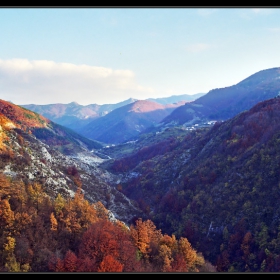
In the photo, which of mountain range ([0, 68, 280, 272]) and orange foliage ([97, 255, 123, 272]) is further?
mountain range ([0, 68, 280, 272])

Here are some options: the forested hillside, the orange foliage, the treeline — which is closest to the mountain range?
the forested hillside

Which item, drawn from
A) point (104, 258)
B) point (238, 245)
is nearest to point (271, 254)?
point (238, 245)

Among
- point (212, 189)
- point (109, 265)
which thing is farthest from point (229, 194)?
point (109, 265)

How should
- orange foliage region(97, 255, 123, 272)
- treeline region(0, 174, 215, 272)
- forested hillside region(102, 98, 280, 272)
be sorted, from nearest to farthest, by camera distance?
orange foliage region(97, 255, 123, 272), treeline region(0, 174, 215, 272), forested hillside region(102, 98, 280, 272)

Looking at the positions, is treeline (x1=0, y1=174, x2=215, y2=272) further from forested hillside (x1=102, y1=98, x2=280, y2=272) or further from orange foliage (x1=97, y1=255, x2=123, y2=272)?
forested hillside (x1=102, y1=98, x2=280, y2=272)

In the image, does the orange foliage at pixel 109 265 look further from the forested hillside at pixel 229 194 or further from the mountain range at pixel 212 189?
the forested hillside at pixel 229 194

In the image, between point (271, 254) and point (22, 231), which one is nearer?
point (22, 231)

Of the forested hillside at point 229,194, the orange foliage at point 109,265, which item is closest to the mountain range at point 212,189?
the forested hillside at point 229,194
